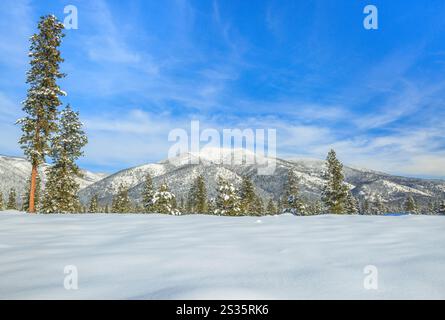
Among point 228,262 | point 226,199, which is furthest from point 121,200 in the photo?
point 228,262

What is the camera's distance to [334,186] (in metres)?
44.0

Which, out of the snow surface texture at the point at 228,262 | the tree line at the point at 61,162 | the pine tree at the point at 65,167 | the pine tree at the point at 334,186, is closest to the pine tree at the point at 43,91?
the tree line at the point at 61,162

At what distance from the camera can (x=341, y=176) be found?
43844 millimetres

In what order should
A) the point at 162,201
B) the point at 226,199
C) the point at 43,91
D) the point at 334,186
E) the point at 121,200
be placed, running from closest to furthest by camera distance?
1. the point at 43,91
2. the point at 334,186
3. the point at 226,199
4. the point at 162,201
5. the point at 121,200

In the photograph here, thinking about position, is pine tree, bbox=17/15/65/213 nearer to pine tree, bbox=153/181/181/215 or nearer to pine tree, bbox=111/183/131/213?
pine tree, bbox=153/181/181/215

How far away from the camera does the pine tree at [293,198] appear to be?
48688 millimetres

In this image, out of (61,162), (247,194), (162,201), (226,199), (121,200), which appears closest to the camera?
(61,162)

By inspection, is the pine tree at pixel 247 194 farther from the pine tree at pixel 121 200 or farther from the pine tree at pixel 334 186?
the pine tree at pixel 121 200

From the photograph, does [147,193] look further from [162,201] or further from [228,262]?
[228,262]

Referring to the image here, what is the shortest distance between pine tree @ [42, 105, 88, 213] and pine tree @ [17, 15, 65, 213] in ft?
28.1

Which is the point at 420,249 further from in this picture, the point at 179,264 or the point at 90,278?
the point at 90,278

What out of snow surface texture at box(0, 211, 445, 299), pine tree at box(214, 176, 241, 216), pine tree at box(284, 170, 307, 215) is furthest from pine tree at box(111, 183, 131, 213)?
snow surface texture at box(0, 211, 445, 299)

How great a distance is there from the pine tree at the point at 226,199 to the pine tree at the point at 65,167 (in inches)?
741

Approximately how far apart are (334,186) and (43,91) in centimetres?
3540
